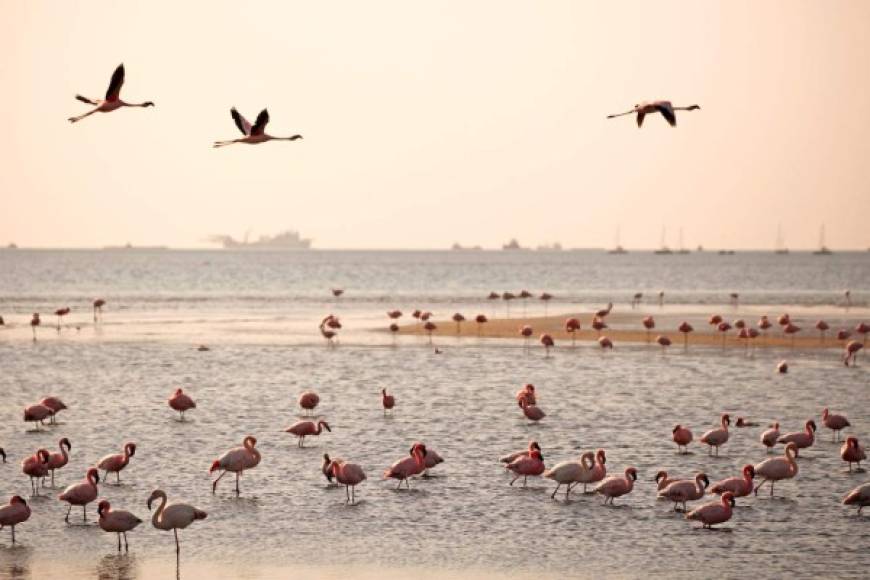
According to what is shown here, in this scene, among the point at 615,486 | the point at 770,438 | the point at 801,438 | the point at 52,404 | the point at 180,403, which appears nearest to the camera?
the point at 615,486

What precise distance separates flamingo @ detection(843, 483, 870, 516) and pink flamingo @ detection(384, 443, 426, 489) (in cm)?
630

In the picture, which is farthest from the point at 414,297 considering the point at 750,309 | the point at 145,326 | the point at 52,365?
the point at 52,365

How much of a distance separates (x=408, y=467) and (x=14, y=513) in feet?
19.3

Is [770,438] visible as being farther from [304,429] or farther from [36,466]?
[36,466]

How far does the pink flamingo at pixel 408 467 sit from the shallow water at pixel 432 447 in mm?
270

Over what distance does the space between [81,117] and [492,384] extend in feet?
65.5

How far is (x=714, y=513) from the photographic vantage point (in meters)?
16.8

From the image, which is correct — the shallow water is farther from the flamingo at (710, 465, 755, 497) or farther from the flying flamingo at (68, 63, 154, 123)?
the flying flamingo at (68, 63, 154, 123)

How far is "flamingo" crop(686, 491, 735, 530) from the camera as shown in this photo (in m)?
16.8

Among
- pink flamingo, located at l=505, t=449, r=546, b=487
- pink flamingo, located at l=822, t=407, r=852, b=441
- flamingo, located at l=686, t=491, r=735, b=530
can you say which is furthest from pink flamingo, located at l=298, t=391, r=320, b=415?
flamingo, located at l=686, t=491, r=735, b=530

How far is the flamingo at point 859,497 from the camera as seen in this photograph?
17484 millimetres

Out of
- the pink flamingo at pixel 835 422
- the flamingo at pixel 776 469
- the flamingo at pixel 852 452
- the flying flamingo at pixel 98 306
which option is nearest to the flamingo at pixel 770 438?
the pink flamingo at pixel 835 422

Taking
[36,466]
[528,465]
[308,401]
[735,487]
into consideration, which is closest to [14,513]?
[36,466]

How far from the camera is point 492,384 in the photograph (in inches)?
1282
